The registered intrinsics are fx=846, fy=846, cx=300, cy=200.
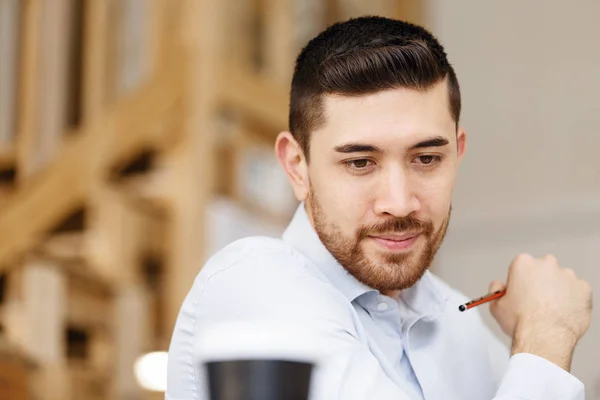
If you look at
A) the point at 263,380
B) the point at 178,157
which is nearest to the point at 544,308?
the point at 263,380

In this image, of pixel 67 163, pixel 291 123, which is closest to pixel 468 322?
pixel 291 123

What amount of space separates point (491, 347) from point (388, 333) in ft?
0.83

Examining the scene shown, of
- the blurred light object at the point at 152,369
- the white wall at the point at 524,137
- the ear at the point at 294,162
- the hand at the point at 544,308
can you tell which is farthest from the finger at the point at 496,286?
the white wall at the point at 524,137

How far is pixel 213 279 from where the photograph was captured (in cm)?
97

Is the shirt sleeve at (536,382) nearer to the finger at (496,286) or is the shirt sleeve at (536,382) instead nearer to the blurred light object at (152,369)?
the finger at (496,286)

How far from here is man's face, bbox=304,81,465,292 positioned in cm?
99

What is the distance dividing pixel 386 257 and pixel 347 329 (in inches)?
4.9

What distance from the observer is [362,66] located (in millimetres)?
1004

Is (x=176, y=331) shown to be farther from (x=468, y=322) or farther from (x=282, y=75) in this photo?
(x=282, y=75)

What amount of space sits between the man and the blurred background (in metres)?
1.57

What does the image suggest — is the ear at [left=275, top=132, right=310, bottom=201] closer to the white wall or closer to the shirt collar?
the shirt collar

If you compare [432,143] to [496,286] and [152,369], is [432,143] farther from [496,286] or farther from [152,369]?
[152,369]

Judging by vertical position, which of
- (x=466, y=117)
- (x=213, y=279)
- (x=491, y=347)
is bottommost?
(x=491, y=347)

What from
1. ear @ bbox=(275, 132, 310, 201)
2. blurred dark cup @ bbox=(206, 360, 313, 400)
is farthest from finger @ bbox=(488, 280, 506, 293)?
blurred dark cup @ bbox=(206, 360, 313, 400)
